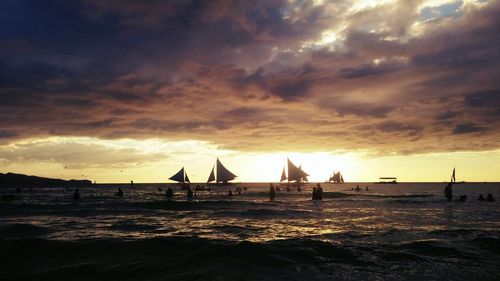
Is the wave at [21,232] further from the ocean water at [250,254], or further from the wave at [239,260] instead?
the wave at [239,260]

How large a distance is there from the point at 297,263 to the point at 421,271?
396 cm

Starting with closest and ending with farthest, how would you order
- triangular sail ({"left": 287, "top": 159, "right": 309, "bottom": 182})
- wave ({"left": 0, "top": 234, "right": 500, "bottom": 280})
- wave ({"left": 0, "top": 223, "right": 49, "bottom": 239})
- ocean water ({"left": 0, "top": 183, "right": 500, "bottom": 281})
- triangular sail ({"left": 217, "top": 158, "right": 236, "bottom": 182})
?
wave ({"left": 0, "top": 234, "right": 500, "bottom": 280}) < ocean water ({"left": 0, "top": 183, "right": 500, "bottom": 281}) < wave ({"left": 0, "top": 223, "right": 49, "bottom": 239}) < triangular sail ({"left": 287, "top": 159, "right": 309, "bottom": 182}) < triangular sail ({"left": 217, "top": 158, "right": 236, "bottom": 182})

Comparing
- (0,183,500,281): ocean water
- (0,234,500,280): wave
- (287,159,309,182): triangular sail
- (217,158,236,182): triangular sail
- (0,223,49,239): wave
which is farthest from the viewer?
(217,158,236,182): triangular sail

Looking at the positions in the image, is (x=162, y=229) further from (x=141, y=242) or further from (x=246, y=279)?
(x=246, y=279)

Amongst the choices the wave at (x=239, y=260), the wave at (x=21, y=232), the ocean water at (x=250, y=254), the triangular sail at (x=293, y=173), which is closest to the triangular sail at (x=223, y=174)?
the triangular sail at (x=293, y=173)

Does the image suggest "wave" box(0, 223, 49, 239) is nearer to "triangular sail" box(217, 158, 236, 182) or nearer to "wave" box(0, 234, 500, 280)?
"wave" box(0, 234, 500, 280)

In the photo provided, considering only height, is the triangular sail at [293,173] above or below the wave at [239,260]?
above

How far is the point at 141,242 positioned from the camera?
55.7 feet

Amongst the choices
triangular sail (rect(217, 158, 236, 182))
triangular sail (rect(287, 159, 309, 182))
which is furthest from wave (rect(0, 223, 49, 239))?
triangular sail (rect(217, 158, 236, 182))

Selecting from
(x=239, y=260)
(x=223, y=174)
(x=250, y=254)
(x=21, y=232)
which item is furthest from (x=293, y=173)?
(x=239, y=260)

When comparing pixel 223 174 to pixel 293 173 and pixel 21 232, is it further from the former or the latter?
pixel 21 232

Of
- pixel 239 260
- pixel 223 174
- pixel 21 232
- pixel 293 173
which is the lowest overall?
pixel 239 260

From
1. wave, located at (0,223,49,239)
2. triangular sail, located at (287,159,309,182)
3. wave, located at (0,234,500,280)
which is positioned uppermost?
triangular sail, located at (287,159,309,182)

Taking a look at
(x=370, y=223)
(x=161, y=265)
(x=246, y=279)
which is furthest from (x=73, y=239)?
(x=370, y=223)
